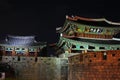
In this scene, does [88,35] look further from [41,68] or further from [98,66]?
[98,66]

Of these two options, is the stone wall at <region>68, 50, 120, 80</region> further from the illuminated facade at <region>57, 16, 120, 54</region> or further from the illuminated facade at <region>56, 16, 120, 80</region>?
the illuminated facade at <region>57, 16, 120, 54</region>

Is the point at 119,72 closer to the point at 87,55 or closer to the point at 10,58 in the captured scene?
the point at 87,55

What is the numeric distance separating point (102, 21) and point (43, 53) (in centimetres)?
1268

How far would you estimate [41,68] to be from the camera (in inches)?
1435

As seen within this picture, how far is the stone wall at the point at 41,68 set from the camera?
35.6 metres

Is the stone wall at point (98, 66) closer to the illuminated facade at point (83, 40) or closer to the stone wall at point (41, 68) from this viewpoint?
the illuminated facade at point (83, 40)

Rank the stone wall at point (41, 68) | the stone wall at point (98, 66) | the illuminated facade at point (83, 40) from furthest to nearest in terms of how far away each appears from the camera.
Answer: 1. the stone wall at point (41, 68)
2. the illuminated facade at point (83, 40)
3. the stone wall at point (98, 66)

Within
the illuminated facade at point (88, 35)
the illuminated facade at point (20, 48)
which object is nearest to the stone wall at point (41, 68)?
the illuminated facade at point (88, 35)

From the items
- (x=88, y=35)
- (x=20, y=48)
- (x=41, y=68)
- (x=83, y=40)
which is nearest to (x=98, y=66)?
(x=41, y=68)

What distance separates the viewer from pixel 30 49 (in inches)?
1940

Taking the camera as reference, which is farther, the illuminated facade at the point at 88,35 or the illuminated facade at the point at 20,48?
the illuminated facade at the point at 20,48

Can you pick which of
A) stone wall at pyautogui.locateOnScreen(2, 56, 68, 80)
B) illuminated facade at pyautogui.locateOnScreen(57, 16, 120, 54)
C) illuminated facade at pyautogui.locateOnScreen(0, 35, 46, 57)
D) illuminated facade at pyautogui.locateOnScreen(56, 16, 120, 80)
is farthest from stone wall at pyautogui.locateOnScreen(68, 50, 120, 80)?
illuminated facade at pyautogui.locateOnScreen(0, 35, 46, 57)

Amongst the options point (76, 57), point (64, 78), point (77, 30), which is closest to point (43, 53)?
point (77, 30)

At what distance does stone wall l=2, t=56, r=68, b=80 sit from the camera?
35562 mm
